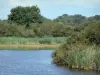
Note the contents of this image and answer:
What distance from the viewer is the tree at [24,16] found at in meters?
101

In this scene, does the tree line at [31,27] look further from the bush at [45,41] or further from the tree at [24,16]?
the bush at [45,41]

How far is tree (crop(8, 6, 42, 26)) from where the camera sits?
10112cm

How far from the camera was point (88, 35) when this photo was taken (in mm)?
34125

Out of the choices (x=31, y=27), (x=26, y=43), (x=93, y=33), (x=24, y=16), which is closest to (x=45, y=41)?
(x=26, y=43)

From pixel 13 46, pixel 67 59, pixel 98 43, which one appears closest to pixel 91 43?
pixel 98 43

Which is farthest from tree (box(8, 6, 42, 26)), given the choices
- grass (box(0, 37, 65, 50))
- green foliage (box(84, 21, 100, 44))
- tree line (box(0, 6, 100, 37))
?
green foliage (box(84, 21, 100, 44))

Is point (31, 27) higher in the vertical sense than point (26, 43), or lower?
higher

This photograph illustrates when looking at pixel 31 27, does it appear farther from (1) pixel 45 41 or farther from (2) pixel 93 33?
(2) pixel 93 33

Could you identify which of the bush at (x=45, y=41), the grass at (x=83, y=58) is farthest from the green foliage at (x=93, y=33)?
the bush at (x=45, y=41)

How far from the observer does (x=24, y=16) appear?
10200 cm

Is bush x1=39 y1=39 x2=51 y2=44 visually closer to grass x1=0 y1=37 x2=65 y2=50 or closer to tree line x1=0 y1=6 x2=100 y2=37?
grass x1=0 y1=37 x2=65 y2=50

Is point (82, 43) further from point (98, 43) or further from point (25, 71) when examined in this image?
point (25, 71)

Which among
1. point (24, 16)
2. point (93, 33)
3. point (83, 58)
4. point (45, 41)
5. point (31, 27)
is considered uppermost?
point (24, 16)

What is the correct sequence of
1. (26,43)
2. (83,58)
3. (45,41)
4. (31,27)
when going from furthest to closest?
1. (31,27)
2. (45,41)
3. (26,43)
4. (83,58)
